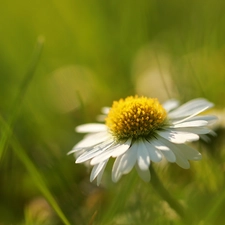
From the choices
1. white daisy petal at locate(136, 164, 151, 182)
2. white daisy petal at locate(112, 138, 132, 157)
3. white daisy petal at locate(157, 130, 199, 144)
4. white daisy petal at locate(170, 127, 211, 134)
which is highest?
white daisy petal at locate(112, 138, 132, 157)

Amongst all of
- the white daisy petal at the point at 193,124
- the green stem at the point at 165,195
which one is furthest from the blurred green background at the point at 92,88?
the white daisy petal at the point at 193,124

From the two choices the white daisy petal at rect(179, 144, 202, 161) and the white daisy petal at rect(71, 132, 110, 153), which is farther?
the white daisy petal at rect(71, 132, 110, 153)

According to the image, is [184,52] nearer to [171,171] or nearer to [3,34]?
[171,171]

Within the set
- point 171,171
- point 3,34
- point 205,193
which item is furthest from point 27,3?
point 205,193

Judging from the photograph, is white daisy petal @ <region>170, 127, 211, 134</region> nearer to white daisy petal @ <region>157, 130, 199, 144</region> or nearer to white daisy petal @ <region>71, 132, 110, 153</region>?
white daisy petal @ <region>157, 130, 199, 144</region>

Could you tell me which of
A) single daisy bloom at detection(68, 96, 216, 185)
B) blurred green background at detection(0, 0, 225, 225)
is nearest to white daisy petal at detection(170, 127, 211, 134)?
single daisy bloom at detection(68, 96, 216, 185)

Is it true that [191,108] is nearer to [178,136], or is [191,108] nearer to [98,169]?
[178,136]
